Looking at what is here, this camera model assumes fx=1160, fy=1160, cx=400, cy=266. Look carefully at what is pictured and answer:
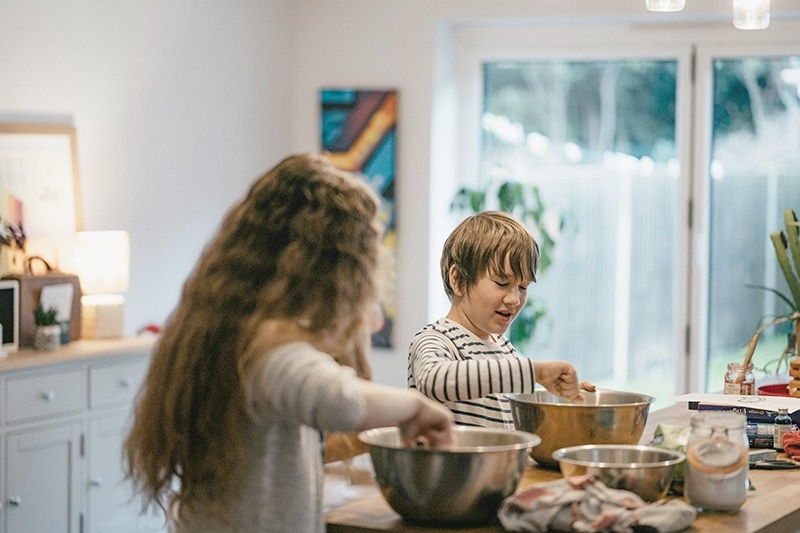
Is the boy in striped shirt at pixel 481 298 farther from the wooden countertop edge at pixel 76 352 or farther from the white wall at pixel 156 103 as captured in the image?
the white wall at pixel 156 103

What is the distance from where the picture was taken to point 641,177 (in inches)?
201

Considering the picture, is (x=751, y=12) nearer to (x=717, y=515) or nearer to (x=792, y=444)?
(x=792, y=444)

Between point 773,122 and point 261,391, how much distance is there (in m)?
3.88

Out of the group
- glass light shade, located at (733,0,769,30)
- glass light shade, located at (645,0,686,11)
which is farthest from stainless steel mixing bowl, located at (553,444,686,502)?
glass light shade, located at (733,0,769,30)

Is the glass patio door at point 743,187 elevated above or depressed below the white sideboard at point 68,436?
above

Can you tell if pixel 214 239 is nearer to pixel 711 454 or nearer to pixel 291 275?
pixel 291 275

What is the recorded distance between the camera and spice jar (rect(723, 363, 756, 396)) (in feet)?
8.76

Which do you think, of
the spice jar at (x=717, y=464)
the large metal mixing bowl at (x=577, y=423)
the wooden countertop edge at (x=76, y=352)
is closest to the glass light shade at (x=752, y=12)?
the large metal mixing bowl at (x=577, y=423)

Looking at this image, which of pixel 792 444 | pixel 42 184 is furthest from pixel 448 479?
pixel 42 184

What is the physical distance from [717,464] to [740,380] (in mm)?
959

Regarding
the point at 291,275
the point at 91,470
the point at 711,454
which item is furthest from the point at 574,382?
the point at 91,470

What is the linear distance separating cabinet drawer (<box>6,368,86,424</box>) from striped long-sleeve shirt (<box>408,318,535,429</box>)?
1871 mm

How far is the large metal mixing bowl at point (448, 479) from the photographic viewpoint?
1.58 meters

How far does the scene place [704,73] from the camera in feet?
16.2
